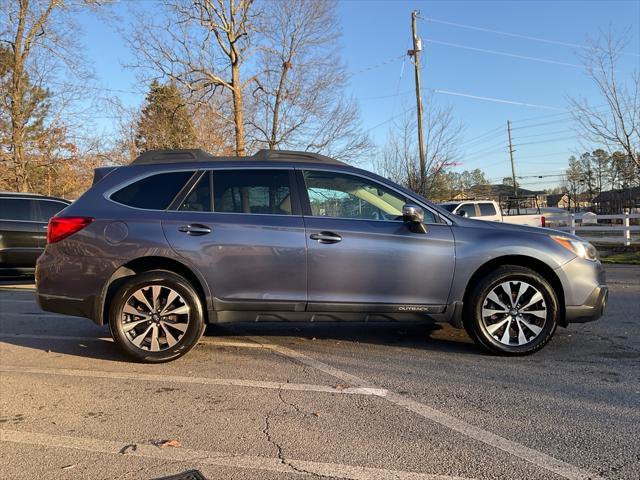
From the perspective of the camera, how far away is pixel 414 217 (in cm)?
464

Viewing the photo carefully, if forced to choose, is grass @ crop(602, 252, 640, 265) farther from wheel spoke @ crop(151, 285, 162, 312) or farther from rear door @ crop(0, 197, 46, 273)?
rear door @ crop(0, 197, 46, 273)

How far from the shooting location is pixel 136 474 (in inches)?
109

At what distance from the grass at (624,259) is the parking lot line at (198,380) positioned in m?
12.4

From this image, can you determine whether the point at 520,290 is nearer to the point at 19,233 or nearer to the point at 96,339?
the point at 96,339

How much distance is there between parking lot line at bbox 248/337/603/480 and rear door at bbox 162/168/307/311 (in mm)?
795

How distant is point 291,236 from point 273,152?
1.01 m

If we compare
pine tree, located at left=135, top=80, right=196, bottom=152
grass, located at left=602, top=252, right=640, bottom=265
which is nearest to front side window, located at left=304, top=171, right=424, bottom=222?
grass, located at left=602, top=252, right=640, bottom=265

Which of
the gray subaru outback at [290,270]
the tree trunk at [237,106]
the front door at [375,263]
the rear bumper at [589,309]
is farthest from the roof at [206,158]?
the tree trunk at [237,106]

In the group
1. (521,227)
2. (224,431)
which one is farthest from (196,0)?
(224,431)

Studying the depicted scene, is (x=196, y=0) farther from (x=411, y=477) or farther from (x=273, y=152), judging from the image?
(x=411, y=477)

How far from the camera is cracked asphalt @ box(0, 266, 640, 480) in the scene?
287 cm

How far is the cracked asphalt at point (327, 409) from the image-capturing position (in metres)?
2.87

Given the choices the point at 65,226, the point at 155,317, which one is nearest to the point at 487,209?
the point at 155,317

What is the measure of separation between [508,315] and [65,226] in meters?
4.23
